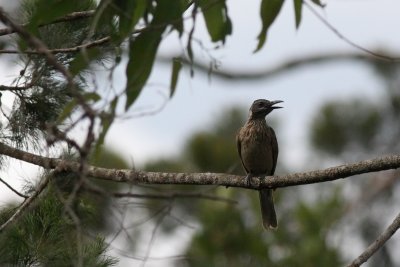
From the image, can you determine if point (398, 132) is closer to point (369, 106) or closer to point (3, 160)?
point (369, 106)

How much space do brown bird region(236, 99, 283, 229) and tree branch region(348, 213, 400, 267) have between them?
3.29 metres

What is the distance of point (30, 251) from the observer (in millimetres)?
5164

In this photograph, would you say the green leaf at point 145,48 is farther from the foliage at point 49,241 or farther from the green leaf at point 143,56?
the foliage at point 49,241

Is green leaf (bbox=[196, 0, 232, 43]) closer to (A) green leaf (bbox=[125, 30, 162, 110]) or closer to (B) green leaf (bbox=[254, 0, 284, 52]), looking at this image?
(B) green leaf (bbox=[254, 0, 284, 52])

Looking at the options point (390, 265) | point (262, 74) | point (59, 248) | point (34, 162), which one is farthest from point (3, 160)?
point (390, 265)

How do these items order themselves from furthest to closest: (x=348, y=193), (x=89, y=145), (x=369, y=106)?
(x=369, y=106) < (x=348, y=193) < (x=89, y=145)

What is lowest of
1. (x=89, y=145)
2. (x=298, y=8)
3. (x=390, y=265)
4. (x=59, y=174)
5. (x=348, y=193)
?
(x=89, y=145)

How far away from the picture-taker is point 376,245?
5.30 m

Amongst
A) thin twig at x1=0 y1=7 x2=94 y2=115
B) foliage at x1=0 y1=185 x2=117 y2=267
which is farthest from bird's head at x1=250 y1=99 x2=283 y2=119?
thin twig at x1=0 y1=7 x2=94 y2=115

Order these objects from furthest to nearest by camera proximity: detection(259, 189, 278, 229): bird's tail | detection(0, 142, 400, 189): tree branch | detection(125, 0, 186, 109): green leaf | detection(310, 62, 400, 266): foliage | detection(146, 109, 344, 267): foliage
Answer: detection(310, 62, 400, 266): foliage < detection(146, 109, 344, 267): foliage < detection(259, 189, 278, 229): bird's tail < detection(0, 142, 400, 189): tree branch < detection(125, 0, 186, 109): green leaf

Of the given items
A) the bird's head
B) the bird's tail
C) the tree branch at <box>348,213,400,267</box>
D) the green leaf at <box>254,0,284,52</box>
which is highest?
the bird's head

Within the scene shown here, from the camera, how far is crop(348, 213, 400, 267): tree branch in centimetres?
519

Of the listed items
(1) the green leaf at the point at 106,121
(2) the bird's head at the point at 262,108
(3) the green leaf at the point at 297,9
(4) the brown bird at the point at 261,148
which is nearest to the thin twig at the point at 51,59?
(1) the green leaf at the point at 106,121

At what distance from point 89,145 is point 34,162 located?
2.29 meters
